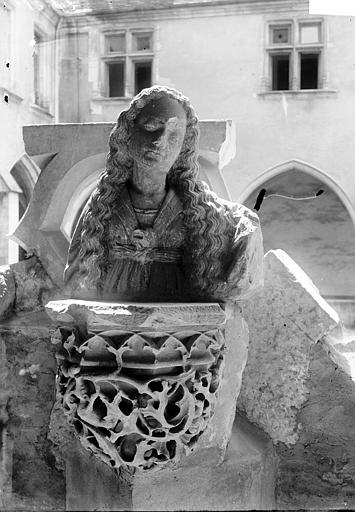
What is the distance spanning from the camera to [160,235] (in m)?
1.13

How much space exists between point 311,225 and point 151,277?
23.8 feet

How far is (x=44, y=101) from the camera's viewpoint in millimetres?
2578

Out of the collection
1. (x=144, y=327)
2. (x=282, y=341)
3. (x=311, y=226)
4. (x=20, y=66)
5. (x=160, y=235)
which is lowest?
(x=311, y=226)

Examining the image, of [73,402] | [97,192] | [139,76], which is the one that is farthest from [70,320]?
[139,76]

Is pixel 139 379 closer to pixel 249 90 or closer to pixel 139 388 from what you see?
pixel 139 388

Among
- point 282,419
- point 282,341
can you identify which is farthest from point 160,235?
point 282,419

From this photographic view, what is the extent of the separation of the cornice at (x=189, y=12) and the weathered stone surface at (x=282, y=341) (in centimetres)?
171

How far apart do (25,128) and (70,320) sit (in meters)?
0.66

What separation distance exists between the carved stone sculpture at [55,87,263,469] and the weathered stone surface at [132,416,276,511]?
0.32 ft

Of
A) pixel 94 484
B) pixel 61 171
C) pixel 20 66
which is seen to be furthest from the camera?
pixel 20 66

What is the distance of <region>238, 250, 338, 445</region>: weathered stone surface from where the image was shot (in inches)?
52.2

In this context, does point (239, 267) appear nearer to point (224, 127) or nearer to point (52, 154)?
point (224, 127)

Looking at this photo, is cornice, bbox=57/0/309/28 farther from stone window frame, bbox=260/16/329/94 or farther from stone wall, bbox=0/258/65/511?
stone wall, bbox=0/258/65/511

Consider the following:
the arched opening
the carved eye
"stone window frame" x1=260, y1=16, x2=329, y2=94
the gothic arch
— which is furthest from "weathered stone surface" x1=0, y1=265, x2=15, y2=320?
the arched opening
